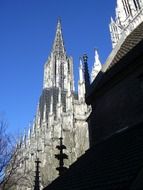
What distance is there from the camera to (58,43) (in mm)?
96812

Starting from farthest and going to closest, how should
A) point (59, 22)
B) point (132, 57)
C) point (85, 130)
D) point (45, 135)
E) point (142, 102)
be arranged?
point (59, 22) < point (45, 135) < point (85, 130) < point (132, 57) < point (142, 102)

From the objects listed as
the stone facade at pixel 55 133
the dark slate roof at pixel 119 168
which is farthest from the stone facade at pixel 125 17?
the dark slate roof at pixel 119 168

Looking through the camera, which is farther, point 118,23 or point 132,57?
point 118,23

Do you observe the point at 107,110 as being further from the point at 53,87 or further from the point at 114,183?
the point at 53,87

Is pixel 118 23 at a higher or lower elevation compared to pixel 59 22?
lower

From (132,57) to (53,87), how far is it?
2902 inches

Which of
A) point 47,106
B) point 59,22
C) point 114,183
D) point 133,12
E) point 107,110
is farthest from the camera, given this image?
point 59,22

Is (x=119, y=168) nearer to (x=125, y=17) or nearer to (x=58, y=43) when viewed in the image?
(x=125, y=17)

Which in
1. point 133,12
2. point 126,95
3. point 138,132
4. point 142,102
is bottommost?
point 138,132

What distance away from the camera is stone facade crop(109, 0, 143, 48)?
48531 millimetres

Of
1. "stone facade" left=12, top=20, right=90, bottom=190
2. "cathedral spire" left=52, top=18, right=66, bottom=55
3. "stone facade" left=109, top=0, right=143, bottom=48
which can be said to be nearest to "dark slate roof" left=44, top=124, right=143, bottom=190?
"stone facade" left=12, top=20, right=90, bottom=190

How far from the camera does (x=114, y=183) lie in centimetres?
540

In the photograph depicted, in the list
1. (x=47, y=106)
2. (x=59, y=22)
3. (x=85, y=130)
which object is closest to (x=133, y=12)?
(x=85, y=130)

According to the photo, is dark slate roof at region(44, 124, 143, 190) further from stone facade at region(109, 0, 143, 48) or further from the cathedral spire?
the cathedral spire
